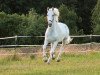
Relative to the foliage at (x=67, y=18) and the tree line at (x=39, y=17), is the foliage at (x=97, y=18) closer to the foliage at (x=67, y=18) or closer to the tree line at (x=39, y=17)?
the tree line at (x=39, y=17)

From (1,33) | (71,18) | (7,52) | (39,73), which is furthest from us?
(71,18)

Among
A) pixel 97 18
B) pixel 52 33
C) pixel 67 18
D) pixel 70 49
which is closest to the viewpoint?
pixel 52 33

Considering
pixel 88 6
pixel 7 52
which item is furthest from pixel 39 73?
pixel 88 6

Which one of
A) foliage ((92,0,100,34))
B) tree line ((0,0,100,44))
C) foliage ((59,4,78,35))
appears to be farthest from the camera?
foliage ((59,4,78,35))

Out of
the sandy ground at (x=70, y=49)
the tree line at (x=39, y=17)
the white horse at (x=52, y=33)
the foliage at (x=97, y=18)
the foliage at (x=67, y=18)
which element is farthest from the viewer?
the foliage at (x=67, y=18)

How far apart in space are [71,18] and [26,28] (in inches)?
506

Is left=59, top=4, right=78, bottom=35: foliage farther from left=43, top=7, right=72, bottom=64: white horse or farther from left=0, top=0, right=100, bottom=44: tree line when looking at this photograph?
left=43, top=7, right=72, bottom=64: white horse

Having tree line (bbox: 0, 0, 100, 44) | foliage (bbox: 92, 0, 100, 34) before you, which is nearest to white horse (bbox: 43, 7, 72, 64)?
tree line (bbox: 0, 0, 100, 44)

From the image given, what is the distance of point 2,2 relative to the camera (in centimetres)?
6366

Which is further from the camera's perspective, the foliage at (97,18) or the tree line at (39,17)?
the foliage at (97,18)

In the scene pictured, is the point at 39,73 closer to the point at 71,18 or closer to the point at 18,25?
the point at 18,25

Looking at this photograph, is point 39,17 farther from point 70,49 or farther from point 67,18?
point 70,49

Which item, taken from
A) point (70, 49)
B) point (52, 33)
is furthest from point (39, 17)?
point (52, 33)

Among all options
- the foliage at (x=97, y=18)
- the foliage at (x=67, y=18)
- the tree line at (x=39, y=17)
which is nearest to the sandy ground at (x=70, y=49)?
the tree line at (x=39, y=17)
